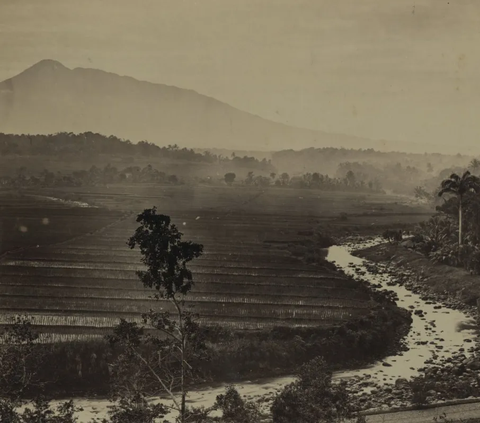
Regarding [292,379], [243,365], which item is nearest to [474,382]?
[292,379]

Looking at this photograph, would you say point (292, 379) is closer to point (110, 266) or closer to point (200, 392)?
point (200, 392)

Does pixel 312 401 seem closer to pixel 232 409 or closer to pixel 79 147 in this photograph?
pixel 232 409

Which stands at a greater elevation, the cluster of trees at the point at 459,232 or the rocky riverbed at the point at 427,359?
the cluster of trees at the point at 459,232

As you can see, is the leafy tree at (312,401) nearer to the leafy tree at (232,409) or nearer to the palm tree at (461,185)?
the leafy tree at (232,409)

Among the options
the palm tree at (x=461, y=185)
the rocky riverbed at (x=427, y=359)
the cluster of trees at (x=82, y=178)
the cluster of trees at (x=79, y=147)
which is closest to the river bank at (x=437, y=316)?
the rocky riverbed at (x=427, y=359)

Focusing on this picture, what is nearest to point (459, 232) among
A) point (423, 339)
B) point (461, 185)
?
point (461, 185)

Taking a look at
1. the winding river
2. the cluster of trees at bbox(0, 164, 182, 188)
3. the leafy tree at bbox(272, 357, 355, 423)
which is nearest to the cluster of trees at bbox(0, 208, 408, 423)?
the leafy tree at bbox(272, 357, 355, 423)
